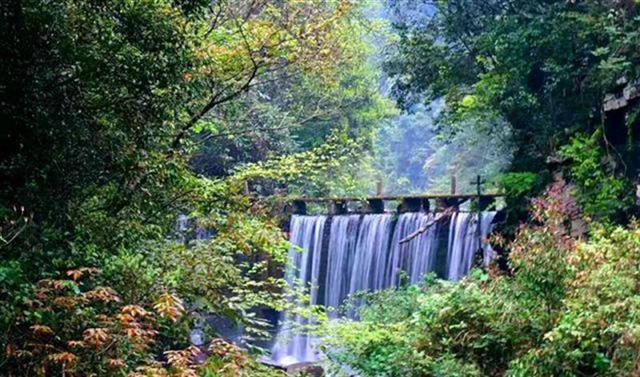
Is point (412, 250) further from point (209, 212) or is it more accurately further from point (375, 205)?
point (209, 212)

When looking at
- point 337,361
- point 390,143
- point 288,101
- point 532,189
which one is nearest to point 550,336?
point 337,361

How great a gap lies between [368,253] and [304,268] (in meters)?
2.55

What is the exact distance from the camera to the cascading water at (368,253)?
13.4 m

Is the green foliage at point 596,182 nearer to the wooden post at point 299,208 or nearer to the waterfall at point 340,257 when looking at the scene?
the waterfall at point 340,257

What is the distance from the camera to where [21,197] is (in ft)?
17.2

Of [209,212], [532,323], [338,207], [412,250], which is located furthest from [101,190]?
[338,207]

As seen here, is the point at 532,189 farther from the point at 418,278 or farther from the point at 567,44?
the point at 418,278

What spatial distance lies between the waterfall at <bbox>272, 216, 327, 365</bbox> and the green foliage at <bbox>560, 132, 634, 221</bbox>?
27.7 feet

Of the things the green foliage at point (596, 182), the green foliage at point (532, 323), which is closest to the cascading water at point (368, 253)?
the green foliage at point (596, 182)

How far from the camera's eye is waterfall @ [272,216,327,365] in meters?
16.8

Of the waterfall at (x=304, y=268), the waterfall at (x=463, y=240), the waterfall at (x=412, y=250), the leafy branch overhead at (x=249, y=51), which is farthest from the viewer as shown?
the waterfall at (x=304, y=268)

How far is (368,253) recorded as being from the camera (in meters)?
15.8

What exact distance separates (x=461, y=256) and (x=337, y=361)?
5942 mm

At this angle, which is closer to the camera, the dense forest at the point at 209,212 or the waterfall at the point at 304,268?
the dense forest at the point at 209,212
